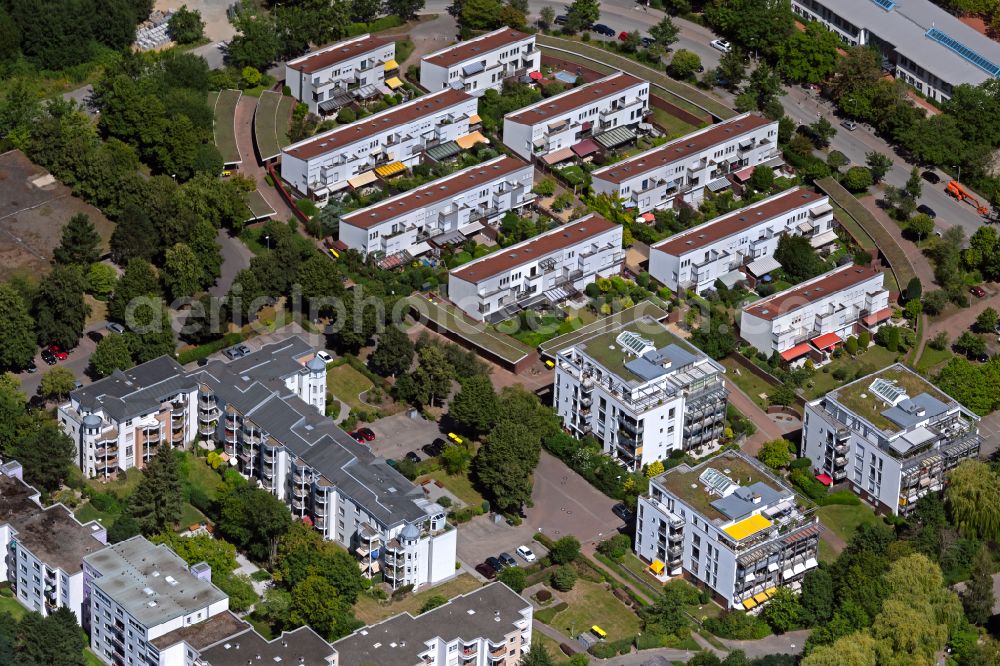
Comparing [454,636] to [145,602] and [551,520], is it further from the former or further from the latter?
[145,602]

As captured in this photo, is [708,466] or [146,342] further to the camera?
[146,342]

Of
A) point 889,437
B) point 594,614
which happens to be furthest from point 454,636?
point 889,437

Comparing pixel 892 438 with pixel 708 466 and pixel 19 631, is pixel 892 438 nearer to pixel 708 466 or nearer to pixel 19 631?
pixel 708 466

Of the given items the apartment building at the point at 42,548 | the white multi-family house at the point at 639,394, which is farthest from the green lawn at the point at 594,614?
the apartment building at the point at 42,548

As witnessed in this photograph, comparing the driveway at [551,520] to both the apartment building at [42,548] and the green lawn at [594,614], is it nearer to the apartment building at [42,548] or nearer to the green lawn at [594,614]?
the green lawn at [594,614]

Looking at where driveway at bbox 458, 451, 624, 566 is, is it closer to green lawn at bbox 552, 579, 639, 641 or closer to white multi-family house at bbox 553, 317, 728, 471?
white multi-family house at bbox 553, 317, 728, 471

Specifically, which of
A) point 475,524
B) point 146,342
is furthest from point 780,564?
point 146,342
